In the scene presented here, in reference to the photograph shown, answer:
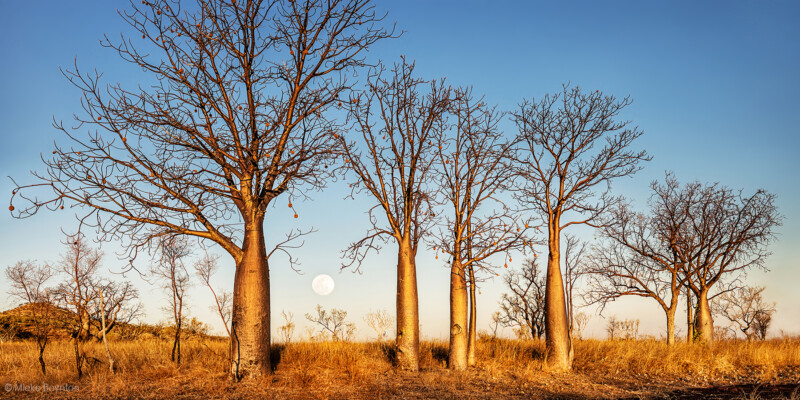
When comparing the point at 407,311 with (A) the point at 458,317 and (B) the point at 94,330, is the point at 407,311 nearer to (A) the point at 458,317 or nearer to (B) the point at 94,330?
(A) the point at 458,317

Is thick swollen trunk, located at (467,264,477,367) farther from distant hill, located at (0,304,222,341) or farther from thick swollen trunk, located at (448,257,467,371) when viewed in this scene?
distant hill, located at (0,304,222,341)

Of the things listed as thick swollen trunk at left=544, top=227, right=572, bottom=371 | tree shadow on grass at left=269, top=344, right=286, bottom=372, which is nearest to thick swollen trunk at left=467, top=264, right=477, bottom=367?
thick swollen trunk at left=544, top=227, right=572, bottom=371

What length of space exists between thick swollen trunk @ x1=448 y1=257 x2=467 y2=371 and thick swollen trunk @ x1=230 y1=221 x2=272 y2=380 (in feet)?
13.9

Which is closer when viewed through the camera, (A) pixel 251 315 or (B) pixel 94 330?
(A) pixel 251 315

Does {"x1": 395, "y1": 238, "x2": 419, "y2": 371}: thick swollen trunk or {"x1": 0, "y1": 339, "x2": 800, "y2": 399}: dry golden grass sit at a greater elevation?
{"x1": 395, "y1": 238, "x2": 419, "y2": 371}: thick swollen trunk

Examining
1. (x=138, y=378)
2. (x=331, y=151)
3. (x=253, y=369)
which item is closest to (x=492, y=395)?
(x=253, y=369)

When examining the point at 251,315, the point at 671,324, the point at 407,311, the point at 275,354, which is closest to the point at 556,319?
the point at 407,311

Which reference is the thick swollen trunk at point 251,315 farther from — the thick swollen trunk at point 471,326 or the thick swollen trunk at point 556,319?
the thick swollen trunk at point 556,319

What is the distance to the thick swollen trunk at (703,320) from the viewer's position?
722 inches

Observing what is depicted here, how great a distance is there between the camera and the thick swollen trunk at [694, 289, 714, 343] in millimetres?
18328

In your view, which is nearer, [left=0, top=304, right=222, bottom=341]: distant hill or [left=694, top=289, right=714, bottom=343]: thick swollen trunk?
[left=694, top=289, right=714, bottom=343]: thick swollen trunk

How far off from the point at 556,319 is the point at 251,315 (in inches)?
282

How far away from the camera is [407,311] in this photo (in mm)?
11336

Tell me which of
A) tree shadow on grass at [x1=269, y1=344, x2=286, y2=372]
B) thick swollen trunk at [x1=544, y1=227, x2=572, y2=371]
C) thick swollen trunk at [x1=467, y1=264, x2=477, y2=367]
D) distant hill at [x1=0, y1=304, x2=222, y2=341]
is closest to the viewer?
tree shadow on grass at [x1=269, y1=344, x2=286, y2=372]
